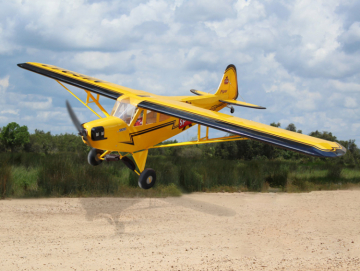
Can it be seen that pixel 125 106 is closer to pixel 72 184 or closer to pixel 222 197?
pixel 72 184

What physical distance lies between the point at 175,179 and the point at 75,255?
340 inches

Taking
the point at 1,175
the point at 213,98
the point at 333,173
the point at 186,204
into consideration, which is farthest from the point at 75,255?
the point at 333,173

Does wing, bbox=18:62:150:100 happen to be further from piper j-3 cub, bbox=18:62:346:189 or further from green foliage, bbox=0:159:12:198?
green foliage, bbox=0:159:12:198

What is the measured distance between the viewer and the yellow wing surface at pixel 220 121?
7984mm

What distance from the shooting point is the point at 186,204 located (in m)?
15.0

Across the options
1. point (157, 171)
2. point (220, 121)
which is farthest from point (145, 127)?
point (157, 171)

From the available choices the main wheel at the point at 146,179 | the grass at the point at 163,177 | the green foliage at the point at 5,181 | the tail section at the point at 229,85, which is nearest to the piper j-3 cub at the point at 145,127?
the main wheel at the point at 146,179

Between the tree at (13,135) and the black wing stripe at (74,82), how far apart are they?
11671 millimetres

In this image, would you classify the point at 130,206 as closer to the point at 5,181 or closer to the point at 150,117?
the point at 150,117

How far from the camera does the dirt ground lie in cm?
928

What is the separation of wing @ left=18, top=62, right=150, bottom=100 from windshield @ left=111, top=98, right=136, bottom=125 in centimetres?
67

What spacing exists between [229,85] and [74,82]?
8630 millimetres

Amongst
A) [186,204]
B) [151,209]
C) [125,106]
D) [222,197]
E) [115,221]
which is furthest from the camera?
[222,197]

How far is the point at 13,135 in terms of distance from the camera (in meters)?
26.5
